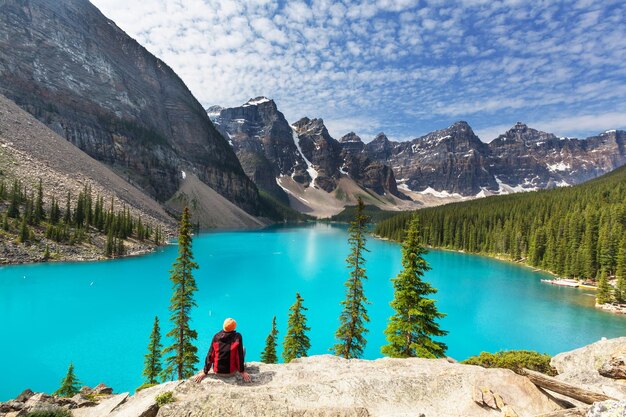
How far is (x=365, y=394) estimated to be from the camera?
9656mm

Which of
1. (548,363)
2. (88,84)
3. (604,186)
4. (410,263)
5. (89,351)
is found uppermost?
(88,84)

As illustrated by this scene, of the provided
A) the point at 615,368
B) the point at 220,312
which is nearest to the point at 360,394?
the point at 615,368

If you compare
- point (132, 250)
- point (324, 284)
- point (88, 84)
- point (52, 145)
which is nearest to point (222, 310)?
point (324, 284)

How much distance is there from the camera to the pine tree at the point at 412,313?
22.7m

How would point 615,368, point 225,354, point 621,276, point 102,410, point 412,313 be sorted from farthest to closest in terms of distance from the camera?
point 621,276 < point 412,313 < point 615,368 < point 102,410 < point 225,354

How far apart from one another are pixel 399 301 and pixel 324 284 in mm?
46253

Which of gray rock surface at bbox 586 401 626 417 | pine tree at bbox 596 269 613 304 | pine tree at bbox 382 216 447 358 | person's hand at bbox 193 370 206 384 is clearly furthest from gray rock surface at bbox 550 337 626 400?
pine tree at bbox 596 269 613 304

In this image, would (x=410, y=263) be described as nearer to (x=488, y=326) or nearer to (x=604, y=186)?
(x=488, y=326)

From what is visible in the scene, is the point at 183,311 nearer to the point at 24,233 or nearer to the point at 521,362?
the point at 521,362

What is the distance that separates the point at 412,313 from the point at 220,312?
1293 inches

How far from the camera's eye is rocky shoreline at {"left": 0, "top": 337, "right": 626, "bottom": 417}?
8.28 meters

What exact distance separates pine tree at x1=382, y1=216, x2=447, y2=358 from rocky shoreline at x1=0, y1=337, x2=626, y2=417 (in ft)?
35.9

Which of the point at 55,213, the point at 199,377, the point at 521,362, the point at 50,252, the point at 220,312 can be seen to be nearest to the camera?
the point at 199,377

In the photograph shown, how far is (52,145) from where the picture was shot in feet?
409
